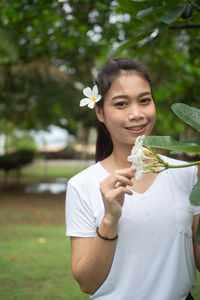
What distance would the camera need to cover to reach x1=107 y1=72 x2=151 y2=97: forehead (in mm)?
1386

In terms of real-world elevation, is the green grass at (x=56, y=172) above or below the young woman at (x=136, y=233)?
→ below

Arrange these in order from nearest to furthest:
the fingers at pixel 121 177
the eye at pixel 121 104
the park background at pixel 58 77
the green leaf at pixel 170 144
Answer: the green leaf at pixel 170 144, the fingers at pixel 121 177, the eye at pixel 121 104, the park background at pixel 58 77

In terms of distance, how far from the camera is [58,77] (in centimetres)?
850

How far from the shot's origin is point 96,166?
1527 mm

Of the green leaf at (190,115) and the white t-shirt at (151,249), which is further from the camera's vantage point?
the white t-shirt at (151,249)

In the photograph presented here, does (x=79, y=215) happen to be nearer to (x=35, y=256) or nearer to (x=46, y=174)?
(x=35, y=256)

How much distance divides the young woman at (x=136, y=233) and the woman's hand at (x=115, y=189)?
117 millimetres

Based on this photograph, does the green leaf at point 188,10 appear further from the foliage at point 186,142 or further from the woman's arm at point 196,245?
the woman's arm at point 196,245

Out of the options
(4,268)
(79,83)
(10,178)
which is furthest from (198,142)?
(10,178)

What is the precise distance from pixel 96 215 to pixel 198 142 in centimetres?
57

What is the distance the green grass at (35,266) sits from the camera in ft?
9.66

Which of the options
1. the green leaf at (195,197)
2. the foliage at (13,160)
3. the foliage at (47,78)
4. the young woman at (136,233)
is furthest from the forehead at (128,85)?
the foliage at (13,160)

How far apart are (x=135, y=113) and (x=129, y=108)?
4cm

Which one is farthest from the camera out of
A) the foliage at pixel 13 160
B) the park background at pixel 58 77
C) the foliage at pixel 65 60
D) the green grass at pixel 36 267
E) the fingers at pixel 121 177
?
the foliage at pixel 13 160
